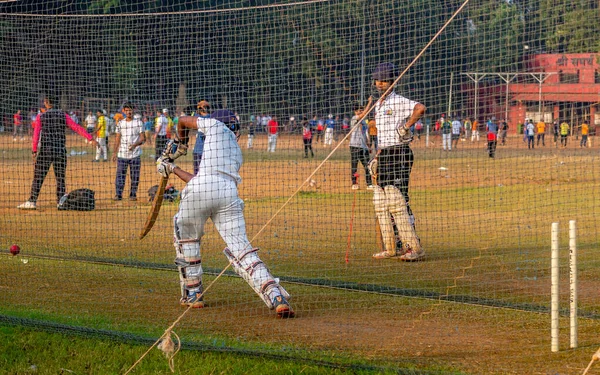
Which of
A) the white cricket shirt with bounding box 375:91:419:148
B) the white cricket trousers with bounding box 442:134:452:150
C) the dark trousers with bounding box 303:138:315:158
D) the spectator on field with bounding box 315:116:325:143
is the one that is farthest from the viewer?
the dark trousers with bounding box 303:138:315:158

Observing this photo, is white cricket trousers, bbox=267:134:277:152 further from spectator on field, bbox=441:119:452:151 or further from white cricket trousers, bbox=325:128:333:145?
spectator on field, bbox=441:119:452:151

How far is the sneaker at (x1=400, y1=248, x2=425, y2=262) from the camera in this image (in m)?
9.79

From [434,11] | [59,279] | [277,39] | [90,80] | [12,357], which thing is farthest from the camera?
[90,80]

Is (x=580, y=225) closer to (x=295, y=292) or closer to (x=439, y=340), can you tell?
(x=295, y=292)

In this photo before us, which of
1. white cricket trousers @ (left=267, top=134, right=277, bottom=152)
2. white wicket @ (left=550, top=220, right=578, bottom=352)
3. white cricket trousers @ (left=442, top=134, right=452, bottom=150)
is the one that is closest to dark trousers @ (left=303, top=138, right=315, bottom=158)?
white cricket trousers @ (left=267, top=134, right=277, bottom=152)

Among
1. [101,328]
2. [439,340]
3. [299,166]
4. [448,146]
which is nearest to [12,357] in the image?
[101,328]

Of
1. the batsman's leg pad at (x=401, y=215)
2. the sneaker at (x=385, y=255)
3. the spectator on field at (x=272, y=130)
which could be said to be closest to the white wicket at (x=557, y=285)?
the batsman's leg pad at (x=401, y=215)

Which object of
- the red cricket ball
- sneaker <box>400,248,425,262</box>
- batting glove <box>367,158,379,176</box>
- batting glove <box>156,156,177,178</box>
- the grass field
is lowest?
the grass field

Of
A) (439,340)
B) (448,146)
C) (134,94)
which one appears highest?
(134,94)

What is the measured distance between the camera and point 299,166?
921 inches

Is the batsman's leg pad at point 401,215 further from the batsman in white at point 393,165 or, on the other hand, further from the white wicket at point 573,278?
the white wicket at point 573,278

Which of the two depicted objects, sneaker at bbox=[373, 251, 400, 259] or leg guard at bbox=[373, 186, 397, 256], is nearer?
leg guard at bbox=[373, 186, 397, 256]

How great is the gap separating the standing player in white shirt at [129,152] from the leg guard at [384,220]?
A: 7551mm

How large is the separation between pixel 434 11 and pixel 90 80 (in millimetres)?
6492
